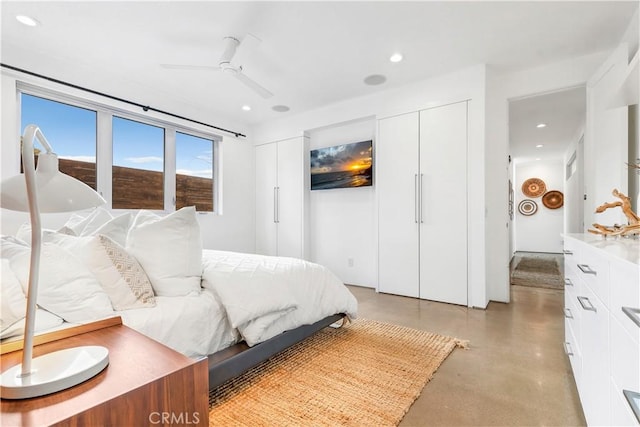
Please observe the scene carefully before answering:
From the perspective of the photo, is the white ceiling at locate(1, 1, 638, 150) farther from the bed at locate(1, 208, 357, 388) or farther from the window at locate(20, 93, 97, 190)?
the bed at locate(1, 208, 357, 388)

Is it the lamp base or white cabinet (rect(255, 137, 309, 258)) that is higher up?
white cabinet (rect(255, 137, 309, 258))

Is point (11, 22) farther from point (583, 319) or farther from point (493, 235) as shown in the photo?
point (493, 235)

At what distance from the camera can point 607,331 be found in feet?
3.41

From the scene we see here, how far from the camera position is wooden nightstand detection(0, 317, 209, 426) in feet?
2.00

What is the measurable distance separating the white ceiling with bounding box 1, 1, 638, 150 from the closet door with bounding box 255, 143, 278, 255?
4.84ft

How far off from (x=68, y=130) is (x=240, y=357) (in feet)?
10.7

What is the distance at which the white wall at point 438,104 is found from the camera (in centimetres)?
314

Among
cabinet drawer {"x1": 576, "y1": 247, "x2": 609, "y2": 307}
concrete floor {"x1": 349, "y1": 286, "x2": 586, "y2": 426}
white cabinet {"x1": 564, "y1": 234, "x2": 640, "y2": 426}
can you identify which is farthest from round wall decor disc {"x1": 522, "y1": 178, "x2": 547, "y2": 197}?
cabinet drawer {"x1": 576, "y1": 247, "x2": 609, "y2": 307}

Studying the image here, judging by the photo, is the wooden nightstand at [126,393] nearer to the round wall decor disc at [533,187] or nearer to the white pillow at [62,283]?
the white pillow at [62,283]

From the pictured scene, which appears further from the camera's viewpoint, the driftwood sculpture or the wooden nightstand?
the driftwood sculpture

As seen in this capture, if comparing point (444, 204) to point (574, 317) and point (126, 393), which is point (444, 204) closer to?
point (574, 317)

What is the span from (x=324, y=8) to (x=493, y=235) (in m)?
2.95

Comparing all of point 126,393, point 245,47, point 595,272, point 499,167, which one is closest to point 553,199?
point 499,167

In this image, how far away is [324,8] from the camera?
7.49 ft
